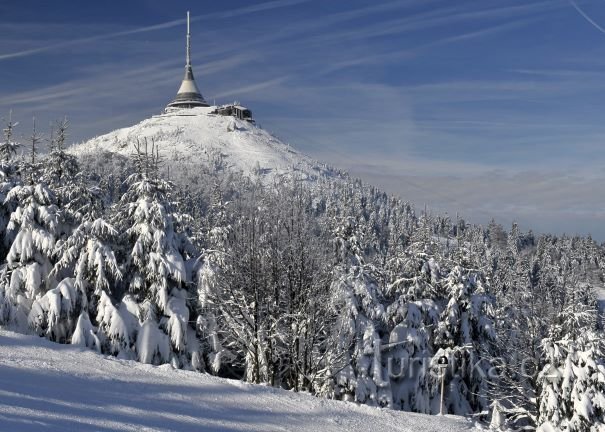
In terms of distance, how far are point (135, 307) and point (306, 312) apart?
604 centimetres

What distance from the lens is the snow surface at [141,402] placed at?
10672mm

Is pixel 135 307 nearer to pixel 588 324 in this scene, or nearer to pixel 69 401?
pixel 69 401

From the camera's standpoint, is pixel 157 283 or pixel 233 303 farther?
pixel 157 283

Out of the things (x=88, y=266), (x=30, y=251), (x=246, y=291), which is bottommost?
(x=246, y=291)

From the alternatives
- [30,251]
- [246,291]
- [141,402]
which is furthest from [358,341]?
[30,251]

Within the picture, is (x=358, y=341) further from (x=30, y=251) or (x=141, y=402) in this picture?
(x=30, y=251)

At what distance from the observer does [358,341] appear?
23.0 meters

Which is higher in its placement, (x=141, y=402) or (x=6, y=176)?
(x=6, y=176)

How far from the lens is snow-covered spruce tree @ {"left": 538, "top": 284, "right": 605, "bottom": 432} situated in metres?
15.3

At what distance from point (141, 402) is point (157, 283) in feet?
25.0

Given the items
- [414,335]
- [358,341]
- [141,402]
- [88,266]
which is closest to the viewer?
[141,402]

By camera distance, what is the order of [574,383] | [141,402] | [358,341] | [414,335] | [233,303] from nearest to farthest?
[141,402] < [574,383] < [233,303] < [358,341] < [414,335]

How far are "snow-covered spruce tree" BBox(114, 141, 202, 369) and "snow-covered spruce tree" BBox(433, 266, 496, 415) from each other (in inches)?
485

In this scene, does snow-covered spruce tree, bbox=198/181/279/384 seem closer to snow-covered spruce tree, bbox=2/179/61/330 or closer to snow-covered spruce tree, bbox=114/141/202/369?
snow-covered spruce tree, bbox=114/141/202/369
